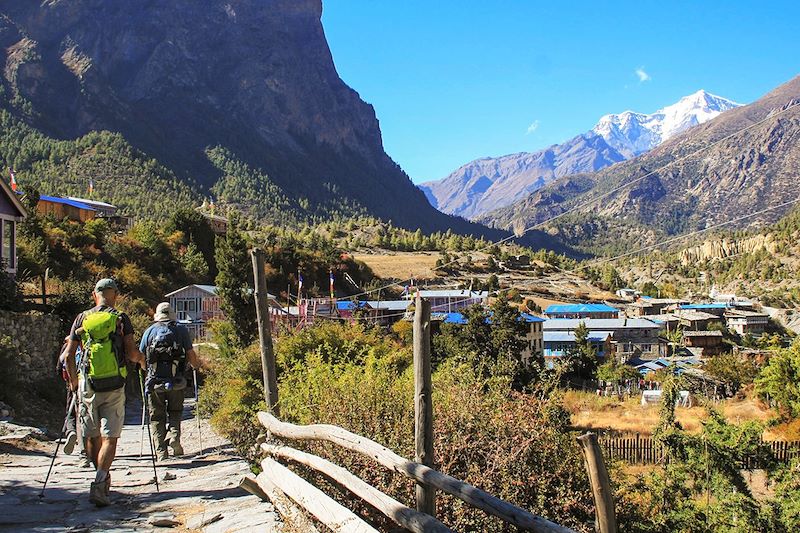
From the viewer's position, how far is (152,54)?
16675 cm

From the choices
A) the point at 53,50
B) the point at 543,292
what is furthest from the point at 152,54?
the point at 543,292

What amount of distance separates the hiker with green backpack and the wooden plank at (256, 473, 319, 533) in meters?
1.35

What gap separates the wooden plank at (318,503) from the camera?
4.64m

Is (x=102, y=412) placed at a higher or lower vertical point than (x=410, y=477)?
higher

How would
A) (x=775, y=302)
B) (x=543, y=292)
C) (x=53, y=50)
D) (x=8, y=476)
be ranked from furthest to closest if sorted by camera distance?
(x=53, y=50) → (x=775, y=302) → (x=543, y=292) → (x=8, y=476)

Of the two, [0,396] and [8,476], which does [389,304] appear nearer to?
[0,396]

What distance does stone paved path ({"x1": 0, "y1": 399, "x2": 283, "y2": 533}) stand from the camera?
5.46 m

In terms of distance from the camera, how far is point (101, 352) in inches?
238

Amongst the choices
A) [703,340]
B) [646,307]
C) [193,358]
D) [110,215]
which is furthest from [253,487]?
[646,307]

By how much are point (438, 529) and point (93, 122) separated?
140 m

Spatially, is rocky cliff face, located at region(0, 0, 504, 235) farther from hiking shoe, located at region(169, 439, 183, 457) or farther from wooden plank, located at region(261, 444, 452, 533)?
wooden plank, located at region(261, 444, 452, 533)

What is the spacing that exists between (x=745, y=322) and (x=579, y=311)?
108 feet

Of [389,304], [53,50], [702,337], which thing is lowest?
[702,337]

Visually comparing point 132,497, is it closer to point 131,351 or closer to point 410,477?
A: point 131,351
